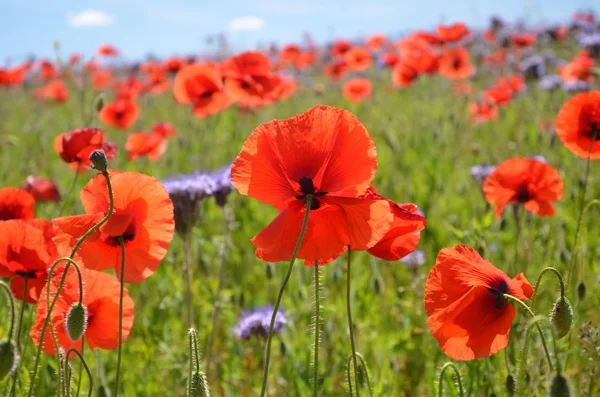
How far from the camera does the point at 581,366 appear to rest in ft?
8.07

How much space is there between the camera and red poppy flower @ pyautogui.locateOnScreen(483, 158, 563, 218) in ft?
7.49

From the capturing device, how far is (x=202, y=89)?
381 centimetres

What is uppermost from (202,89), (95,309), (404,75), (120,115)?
(404,75)

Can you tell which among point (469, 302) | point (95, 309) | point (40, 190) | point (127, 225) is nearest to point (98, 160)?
point (127, 225)

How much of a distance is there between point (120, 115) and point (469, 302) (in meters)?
3.69

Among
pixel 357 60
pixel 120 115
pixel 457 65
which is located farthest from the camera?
pixel 357 60

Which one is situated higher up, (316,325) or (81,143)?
(81,143)

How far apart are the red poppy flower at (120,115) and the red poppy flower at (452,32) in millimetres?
3018

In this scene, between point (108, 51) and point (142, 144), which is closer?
point (142, 144)

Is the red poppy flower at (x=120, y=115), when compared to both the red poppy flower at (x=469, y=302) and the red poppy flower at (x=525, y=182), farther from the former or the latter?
the red poppy flower at (x=469, y=302)

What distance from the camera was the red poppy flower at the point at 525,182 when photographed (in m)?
2.28

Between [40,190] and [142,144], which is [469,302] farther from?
[142,144]

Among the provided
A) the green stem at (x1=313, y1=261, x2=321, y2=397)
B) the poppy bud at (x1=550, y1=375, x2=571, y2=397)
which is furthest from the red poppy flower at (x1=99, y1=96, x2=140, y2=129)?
the poppy bud at (x1=550, y1=375, x2=571, y2=397)

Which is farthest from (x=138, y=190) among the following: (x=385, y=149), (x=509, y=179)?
(x=385, y=149)
